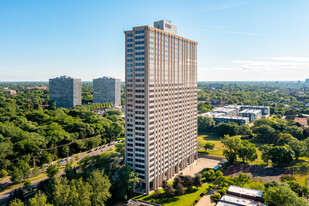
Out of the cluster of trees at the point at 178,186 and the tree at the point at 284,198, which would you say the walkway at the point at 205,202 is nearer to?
the cluster of trees at the point at 178,186

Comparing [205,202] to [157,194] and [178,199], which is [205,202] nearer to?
[178,199]

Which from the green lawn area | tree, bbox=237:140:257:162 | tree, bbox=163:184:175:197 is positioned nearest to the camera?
tree, bbox=163:184:175:197

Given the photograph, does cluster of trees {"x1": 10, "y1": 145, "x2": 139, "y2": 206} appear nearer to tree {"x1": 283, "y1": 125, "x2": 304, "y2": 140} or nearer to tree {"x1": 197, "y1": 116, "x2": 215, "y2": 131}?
tree {"x1": 197, "y1": 116, "x2": 215, "y2": 131}

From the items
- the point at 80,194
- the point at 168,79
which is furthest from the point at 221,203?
the point at 168,79

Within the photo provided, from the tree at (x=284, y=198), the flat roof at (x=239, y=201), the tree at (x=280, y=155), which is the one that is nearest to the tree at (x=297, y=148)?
the tree at (x=280, y=155)

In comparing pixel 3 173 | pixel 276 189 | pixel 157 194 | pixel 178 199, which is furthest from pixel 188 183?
pixel 3 173

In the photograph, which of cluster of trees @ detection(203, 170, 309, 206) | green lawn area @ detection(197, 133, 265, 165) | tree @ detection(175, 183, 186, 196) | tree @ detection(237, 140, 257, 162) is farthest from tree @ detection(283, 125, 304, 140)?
tree @ detection(175, 183, 186, 196)
